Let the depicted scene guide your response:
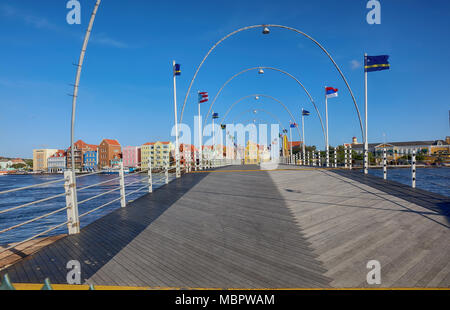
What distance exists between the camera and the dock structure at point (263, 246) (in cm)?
276

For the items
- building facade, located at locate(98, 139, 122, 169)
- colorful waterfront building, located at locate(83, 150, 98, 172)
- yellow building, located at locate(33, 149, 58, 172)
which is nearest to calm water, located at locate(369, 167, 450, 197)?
building facade, located at locate(98, 139, 122, 169)

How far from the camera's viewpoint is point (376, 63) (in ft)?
39.9

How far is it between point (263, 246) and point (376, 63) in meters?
12.6

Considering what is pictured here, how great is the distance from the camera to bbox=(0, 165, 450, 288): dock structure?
2.76 meters

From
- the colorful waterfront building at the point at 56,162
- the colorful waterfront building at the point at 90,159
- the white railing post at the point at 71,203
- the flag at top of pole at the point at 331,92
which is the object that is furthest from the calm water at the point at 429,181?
the colorful waterfront building at the point at 56,162

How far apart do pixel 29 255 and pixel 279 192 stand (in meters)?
6.22

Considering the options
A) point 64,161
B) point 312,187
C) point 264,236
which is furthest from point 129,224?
point 64,161

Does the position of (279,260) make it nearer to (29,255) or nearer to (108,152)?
(29,255)

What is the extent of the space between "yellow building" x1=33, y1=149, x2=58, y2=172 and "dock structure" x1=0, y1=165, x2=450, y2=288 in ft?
399

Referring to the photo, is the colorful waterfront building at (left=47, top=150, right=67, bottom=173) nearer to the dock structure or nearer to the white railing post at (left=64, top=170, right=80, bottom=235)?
the white railing post at (left=64, top=170, right=80, bottom=235)

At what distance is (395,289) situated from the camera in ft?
8.07

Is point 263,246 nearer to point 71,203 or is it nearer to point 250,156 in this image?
point 71,203

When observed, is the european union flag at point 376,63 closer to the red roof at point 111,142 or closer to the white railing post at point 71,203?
the white railing post at point 71,203
